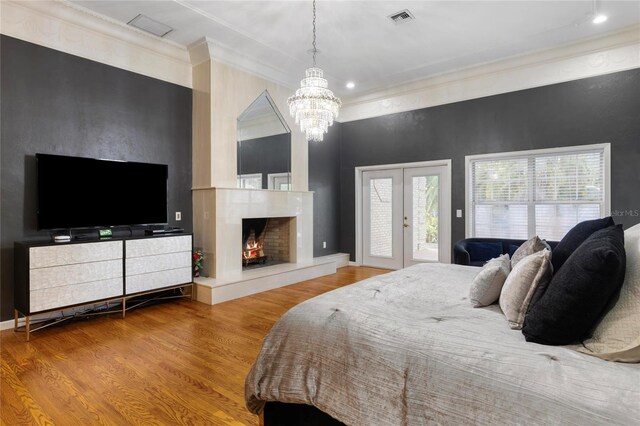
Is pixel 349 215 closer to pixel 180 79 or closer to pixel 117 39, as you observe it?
pixel 180 79

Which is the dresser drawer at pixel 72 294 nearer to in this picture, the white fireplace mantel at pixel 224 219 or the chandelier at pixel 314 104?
the white fireplace mantel at pixel 224 219

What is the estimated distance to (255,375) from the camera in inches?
67.4

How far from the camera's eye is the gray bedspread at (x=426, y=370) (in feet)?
3.38

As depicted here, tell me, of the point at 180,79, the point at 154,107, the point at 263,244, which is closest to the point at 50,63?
the point at 154,107

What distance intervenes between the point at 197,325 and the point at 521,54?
5.54 meters

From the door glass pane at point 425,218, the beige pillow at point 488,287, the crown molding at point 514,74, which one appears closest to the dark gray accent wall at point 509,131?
the crown molding at point 514,74

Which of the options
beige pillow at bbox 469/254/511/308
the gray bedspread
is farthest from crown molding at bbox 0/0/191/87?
beige pillow at bbox 469/254/511/308

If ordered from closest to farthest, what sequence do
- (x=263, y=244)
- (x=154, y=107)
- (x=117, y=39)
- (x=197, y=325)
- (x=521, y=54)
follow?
(x=197, y=325) → (x=117, y=39) → (x=154, y=107) → (x=521, y=54) → (x=263, y=244)

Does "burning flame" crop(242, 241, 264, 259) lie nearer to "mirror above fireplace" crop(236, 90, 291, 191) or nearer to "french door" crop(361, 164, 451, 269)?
"mirror above fireplace" crop(236, 90, 291, 191)

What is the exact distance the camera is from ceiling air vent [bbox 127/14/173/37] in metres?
3.89

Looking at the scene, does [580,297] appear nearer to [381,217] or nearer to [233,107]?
[233,107]

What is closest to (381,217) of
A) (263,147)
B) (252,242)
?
(252,242)

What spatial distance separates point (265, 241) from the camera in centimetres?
612

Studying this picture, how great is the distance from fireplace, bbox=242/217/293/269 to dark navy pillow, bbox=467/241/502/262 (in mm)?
2888
